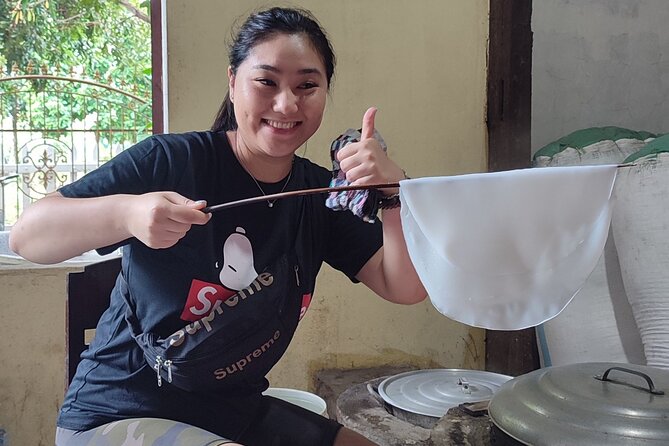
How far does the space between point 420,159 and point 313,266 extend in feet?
3.62

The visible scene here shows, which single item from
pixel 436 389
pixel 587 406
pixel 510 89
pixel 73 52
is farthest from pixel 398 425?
pixel 73 52

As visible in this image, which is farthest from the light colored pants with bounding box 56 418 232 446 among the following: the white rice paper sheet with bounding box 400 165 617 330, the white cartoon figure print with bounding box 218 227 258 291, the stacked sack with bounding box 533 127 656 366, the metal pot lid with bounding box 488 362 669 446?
→ the stacked sack with bounding box 533 127 656 366

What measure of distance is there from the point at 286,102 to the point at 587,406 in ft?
2.51

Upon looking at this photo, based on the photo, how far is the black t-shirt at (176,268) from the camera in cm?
120

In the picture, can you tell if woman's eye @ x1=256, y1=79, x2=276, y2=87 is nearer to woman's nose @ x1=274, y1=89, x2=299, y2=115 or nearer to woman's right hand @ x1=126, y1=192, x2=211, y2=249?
woman's nose @ x1=274, y1=89, x2=299, y2=115

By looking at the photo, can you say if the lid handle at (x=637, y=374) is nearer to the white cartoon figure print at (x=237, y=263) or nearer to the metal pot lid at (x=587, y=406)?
the metal pot lid at (x=587, y=406)

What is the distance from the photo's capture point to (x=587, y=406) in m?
1.21

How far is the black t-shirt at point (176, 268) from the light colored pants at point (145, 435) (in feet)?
0.11

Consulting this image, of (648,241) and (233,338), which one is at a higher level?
(648,241)

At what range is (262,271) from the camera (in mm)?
1274

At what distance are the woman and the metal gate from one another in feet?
4.17

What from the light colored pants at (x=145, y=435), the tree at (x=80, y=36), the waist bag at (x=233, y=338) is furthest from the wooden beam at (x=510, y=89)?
the light colored pants at (x=145, y=435)

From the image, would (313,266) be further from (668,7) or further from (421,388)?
(668,7)

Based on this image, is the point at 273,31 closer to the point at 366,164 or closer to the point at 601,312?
the point at 366,164
